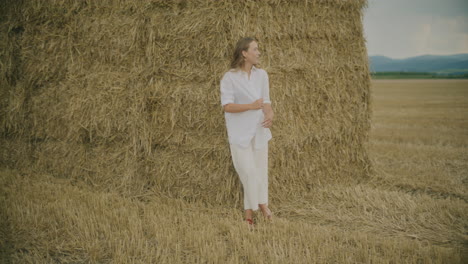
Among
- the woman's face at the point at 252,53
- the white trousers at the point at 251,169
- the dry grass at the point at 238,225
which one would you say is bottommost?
the dry grass at the point at 238,225

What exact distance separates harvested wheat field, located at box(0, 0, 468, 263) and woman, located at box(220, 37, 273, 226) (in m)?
0.53

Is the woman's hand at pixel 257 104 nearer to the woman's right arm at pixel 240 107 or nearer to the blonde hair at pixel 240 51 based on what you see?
the woman's right arm at pixel 240 107

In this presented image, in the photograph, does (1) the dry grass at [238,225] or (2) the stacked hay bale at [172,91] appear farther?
(2) the stacked hay bale at [172,91]

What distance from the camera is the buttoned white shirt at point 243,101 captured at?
15.0ft

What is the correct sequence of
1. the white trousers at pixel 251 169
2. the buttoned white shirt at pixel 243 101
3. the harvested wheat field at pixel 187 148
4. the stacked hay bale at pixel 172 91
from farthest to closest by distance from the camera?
the stacked hay bale at pixel 172 91 < the white trousers at pixel 251 169 < the buttoned white shirt at pixel 243 101 < the harvested wheat field at pixel 187 148

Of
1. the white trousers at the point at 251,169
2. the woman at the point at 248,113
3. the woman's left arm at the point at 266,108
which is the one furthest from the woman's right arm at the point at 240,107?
the white trousers at the point at 251,169

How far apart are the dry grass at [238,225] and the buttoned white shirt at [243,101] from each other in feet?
3.25

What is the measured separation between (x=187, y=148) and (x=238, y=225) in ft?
4.82

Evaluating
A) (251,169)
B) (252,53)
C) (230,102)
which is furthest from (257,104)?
(251,169)

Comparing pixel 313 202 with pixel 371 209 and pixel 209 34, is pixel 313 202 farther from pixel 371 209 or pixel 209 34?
pixel 209 34

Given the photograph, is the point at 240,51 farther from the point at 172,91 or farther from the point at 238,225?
the point at 238,225

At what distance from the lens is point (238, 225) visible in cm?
464

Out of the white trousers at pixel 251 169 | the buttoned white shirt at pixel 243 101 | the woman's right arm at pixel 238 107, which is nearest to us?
the woman's right arm at pixel 238 107

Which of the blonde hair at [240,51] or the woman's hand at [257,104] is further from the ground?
the blonde hair at [240,51]
